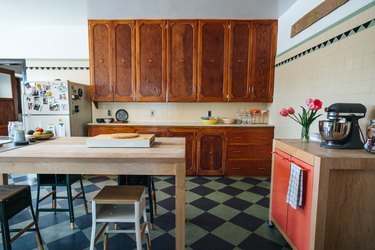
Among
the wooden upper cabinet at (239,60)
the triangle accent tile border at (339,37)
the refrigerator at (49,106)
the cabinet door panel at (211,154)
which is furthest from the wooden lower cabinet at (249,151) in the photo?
the refrigerator at (49,106)

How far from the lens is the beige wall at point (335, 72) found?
162 cm

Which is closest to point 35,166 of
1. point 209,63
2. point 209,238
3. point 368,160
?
point 209,238

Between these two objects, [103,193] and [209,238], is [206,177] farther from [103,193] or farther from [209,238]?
[103,193]

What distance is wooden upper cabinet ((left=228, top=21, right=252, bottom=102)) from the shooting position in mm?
3316

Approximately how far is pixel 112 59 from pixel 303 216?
327cm

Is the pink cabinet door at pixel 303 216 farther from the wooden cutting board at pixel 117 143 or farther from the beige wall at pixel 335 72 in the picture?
the wooden cutting board at pixel 117 143

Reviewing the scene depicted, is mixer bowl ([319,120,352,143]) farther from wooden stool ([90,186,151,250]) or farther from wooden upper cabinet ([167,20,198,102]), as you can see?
wooden upper cabinet ([167,20,198,102])

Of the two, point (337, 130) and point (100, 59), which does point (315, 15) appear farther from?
point (100, 59)

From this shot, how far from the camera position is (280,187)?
1.81 m

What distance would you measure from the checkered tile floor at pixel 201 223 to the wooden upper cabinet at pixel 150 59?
152 centimetres

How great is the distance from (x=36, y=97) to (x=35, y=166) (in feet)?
7.14

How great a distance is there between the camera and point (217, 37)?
334 centimetres

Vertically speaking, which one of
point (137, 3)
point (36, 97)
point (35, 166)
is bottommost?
point (35, 166)

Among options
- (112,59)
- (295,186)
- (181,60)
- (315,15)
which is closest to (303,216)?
(295,186)
